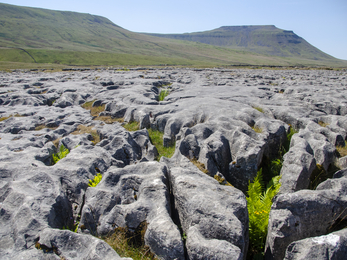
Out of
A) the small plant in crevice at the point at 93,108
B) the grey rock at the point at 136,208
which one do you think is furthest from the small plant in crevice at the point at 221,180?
the small plant in crevice at the point at 93,108

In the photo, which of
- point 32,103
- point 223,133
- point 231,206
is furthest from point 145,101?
point 231,206

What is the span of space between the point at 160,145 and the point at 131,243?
34.4 ft

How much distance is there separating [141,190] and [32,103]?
26.9 m

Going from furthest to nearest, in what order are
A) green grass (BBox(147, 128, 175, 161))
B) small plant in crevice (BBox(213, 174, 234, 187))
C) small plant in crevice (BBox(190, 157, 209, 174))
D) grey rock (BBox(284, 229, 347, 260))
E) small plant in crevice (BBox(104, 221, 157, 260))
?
green grass (BBox(147, 128, 175, 161)) < small plant in crevice (BBox(190, 157, 209, 174)) < small plant in crevice (BBox(213, 174, 234, 187)) < small plant in crevice (BBox(104, 221, 157, 260)) < grey rock (BBox(284, 229, 347, 260))

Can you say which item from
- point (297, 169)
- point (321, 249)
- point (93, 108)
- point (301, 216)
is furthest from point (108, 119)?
point (321, 249)

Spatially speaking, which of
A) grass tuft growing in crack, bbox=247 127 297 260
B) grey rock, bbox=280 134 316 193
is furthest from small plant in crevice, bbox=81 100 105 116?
grey rock, bbox=280 134 316 193

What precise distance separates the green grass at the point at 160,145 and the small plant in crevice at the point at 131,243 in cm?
745

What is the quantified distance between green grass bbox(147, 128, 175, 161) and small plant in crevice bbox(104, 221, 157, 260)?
745 cm

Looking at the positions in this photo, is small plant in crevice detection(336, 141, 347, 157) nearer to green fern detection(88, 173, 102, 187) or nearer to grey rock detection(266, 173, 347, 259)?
grey rock detection(266, 173, 347, 259)

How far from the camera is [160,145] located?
17.4 m

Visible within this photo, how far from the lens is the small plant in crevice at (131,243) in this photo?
6.82m

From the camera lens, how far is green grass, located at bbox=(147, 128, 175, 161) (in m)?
15.7

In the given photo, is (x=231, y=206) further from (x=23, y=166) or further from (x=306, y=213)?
(x=23, y=166)

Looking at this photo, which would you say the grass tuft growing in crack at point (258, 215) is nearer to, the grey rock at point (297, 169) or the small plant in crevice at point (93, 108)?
the grey rock at point (297, 169)
